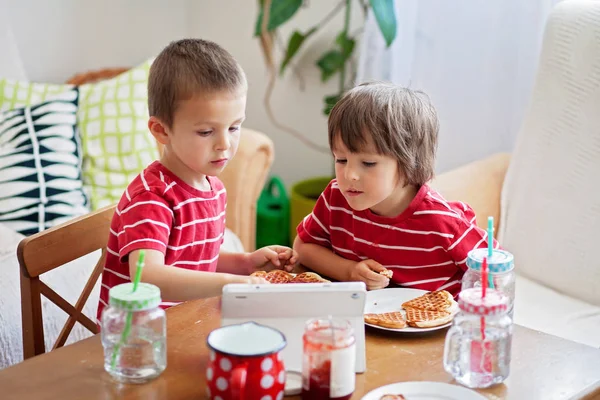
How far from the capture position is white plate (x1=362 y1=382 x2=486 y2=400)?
116cm

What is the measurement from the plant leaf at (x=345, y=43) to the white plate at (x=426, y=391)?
2170 millimetres

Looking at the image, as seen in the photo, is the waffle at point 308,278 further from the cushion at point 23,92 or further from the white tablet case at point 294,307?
the cushion at point 23,92

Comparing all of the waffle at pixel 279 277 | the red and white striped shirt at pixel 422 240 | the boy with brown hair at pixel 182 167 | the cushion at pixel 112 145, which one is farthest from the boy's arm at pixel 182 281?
the cushion at pixel 112 145

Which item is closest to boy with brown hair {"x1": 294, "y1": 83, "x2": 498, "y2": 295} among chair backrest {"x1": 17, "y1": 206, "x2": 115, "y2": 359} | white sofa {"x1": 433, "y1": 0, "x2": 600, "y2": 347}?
chair backrest {"x1": 17, "y1": 206, "x2": 115, "y2": 359}

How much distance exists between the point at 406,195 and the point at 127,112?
59.2 inches

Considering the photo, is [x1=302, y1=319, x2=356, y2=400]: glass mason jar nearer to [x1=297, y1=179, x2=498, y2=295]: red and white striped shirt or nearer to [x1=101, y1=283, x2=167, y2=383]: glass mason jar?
[x1=101, y1=283, x2=167, y2=383]: glass mason jar

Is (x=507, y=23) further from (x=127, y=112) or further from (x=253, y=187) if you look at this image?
(x=127, y=112)

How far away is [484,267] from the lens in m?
1.21

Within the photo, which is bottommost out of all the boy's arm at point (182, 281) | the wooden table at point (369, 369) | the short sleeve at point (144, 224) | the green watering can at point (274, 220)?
the green watering can at point (274, 220)

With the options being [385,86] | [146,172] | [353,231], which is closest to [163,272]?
[146,172]

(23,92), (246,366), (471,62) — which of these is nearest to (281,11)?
(471,62)

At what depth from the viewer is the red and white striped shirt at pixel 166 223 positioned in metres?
1.49

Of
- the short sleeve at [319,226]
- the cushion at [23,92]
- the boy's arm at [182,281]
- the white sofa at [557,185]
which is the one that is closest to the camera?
the boy's arm at [182,281]

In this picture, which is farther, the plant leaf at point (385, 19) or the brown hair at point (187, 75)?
the plant leaf at point (385, 19)
